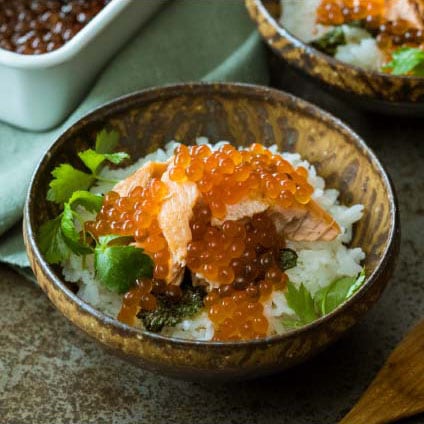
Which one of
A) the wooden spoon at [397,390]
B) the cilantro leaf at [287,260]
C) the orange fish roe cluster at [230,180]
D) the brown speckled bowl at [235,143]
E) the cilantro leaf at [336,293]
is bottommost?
the wooden spoon at [397,390]

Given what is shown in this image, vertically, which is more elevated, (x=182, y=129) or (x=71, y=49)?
(x=71, y=49)

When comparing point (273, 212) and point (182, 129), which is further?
point (182, 129)

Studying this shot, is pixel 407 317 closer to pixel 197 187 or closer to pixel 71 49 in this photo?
pixel 197 187

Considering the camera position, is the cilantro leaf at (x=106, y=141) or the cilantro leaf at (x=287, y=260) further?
the cilantro leaf at (x=106, y=141)

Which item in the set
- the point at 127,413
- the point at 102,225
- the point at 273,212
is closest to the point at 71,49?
the point at 102,225

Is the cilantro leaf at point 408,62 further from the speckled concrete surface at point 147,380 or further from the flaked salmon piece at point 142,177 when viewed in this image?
the flaked salmon piece at point 142,177

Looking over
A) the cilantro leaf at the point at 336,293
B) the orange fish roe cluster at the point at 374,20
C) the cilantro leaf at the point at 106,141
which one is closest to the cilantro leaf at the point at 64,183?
the cilantro leaf at the point at 106,141
